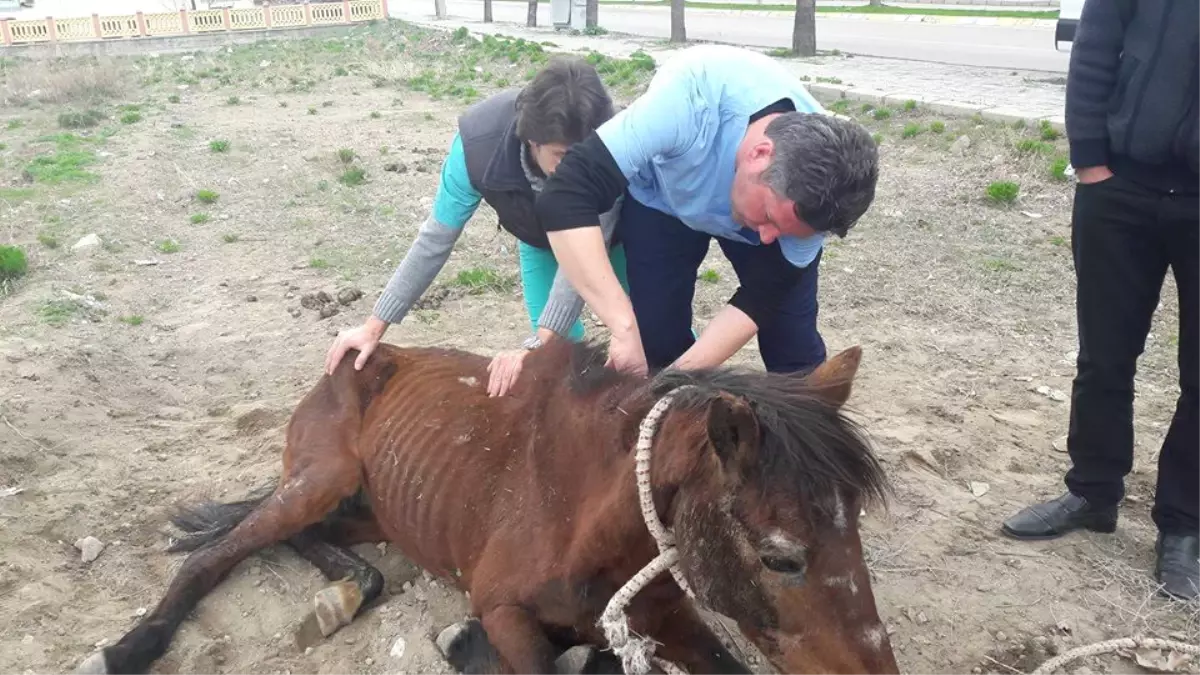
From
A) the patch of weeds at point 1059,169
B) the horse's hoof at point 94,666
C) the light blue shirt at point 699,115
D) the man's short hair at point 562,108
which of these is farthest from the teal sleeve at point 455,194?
the patch of weeds at point 1059,169

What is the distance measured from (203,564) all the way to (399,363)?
1054 mm

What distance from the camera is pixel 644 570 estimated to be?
2256 millimetres

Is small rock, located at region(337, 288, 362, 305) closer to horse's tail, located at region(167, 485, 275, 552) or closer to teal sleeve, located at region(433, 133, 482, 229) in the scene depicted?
horse's tail, located at region(167, 485, 275, 552)

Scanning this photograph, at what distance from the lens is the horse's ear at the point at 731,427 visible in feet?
6.34

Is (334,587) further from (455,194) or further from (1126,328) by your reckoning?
(1126,328)

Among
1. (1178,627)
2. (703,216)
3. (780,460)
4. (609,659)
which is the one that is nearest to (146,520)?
(609,659)

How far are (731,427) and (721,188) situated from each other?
1277 mm

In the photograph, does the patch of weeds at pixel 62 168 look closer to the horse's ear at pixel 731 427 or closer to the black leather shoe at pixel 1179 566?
the horse's ear at pixel 731 427

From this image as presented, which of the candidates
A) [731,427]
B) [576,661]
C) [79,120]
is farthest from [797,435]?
[79,120]

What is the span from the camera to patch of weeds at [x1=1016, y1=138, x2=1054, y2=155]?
25.9 ft

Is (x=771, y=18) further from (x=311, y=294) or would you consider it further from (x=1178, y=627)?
(x=1178, y=627)

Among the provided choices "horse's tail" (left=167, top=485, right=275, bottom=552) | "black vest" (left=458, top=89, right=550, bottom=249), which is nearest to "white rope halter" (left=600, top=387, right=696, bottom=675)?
"black vest" (left=458, top=89, right=550, bottom=249)

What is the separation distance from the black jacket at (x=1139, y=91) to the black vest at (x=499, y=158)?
198 cm

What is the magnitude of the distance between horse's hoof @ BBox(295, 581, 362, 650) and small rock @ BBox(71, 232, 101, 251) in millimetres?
5433
